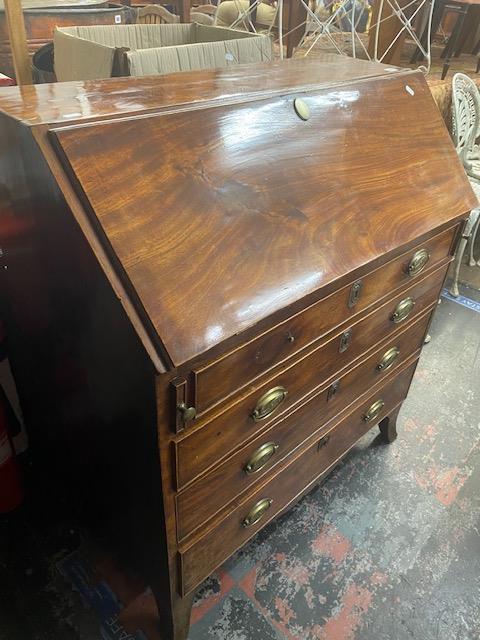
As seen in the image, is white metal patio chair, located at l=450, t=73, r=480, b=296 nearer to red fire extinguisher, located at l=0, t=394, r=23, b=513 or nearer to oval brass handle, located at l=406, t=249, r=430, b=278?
oval brass handle, located at l=406, t=249, r=430, b=278

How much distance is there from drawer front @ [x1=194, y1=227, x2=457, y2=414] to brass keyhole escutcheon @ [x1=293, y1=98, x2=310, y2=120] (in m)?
0.34

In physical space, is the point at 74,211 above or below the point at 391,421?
above

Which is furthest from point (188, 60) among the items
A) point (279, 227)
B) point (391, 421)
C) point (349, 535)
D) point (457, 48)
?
point (457, 48)

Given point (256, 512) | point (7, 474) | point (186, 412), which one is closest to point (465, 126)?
point (256, 512)

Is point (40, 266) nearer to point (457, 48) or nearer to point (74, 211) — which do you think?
point (74, 211)

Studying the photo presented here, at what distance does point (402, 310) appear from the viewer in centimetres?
116

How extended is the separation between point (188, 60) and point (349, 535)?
1479mm

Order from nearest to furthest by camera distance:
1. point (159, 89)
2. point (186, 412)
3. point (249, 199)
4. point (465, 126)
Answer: point (186, 412) < point (249, 199) < point (159, 89) < point (465, 126)

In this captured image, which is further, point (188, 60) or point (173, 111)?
point (188, 60)

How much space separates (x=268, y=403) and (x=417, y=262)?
0.49 meters

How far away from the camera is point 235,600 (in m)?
1.24

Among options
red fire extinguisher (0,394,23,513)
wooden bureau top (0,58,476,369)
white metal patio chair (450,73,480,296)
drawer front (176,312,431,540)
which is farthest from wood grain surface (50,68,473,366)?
white metal patio chair (450,73,480,296)

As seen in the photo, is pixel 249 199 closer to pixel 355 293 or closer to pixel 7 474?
pixel 355 293

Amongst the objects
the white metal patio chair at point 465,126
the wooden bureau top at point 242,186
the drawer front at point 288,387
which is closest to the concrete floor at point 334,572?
the drawer front at point 288,387
